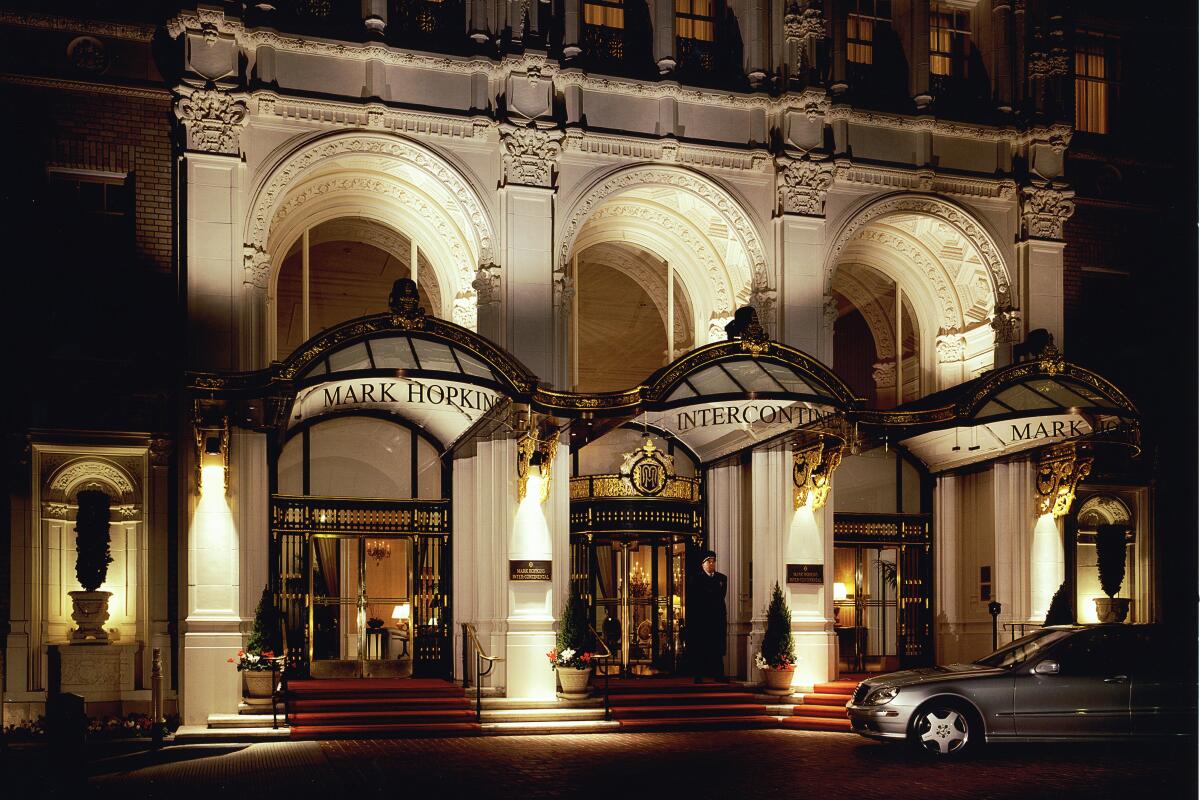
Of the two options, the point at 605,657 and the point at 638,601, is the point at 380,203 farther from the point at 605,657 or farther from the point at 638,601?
the point at 605,657

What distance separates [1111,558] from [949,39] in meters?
9.41

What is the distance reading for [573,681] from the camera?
827 inches

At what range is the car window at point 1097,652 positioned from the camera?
17.1m

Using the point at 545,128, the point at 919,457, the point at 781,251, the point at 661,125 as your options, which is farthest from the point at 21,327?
the point at 919,457

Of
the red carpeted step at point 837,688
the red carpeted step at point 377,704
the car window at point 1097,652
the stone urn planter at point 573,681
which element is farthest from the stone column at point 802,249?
the red carpeted step at point 377,704

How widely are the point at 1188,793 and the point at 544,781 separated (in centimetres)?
625

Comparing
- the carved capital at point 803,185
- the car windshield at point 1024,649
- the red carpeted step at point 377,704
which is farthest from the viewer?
the carved capital at point 803,185

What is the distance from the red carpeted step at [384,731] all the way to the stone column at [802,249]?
25.7ft

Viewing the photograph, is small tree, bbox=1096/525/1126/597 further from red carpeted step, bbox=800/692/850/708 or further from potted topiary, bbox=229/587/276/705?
potted topiary, bbox=229/587/276/705

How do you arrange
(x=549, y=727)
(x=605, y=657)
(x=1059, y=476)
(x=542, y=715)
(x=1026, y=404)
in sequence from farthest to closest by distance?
(x=1059, y=476) → (x=1026, y=404) → (x=605, y=657) → (x=542, y=715) → (x=549, y=727)

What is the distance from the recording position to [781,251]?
Answer: 23.1m

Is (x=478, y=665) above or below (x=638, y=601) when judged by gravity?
below

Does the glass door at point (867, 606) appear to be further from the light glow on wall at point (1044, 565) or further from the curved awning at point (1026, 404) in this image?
the curved awning at point (1026, 404)

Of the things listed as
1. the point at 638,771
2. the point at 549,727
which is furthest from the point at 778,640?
the point at 638,771
